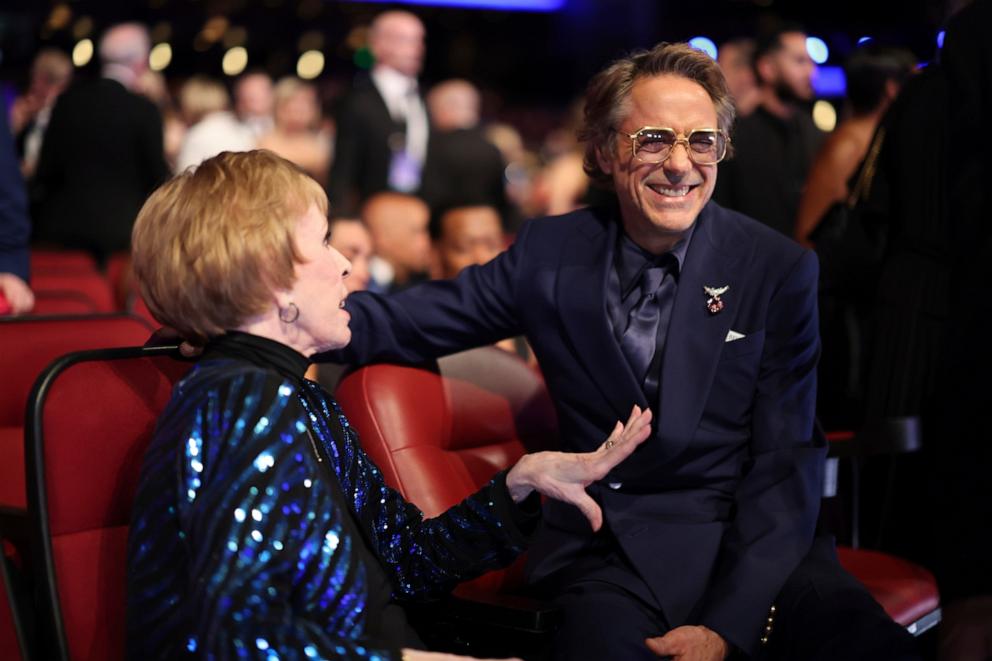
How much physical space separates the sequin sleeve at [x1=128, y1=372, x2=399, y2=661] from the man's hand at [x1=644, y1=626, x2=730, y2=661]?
70cm

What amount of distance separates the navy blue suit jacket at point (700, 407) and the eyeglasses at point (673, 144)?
0.15 metres

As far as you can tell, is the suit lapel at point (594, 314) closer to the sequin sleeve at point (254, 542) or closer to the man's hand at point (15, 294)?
the sequin sleeve at point (254, 542)

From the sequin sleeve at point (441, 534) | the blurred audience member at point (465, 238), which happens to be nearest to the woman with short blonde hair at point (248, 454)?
the sequin sleeve at point (441, 534)

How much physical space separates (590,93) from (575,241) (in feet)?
1.08

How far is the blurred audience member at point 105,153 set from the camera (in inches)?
236

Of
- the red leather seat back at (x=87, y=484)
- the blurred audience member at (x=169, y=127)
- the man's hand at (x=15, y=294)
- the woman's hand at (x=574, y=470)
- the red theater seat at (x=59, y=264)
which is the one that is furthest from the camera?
the blurred audience member at (x=169, y=127)

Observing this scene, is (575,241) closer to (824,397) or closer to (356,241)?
(824,397)

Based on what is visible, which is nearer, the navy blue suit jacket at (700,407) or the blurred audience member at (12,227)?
the navy blue suit jacket at (700,407)

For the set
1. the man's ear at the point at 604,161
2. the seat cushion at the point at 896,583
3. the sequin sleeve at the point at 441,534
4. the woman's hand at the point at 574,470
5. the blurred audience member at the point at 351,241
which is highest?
the man's ear at the point at 604,161

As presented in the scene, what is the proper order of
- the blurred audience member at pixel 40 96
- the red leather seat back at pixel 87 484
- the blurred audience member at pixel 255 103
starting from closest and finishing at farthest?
the red leather seat back at pixel 87 484, the blurred audience member at pixel 40 96, the blurred audience member at pixel 255 103

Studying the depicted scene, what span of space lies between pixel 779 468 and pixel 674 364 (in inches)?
11.6

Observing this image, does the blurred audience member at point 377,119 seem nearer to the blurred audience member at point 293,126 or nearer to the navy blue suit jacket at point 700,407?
the blurred audience member at point 293,126

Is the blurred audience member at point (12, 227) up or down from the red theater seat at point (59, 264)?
up

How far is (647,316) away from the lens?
8.54 ft
